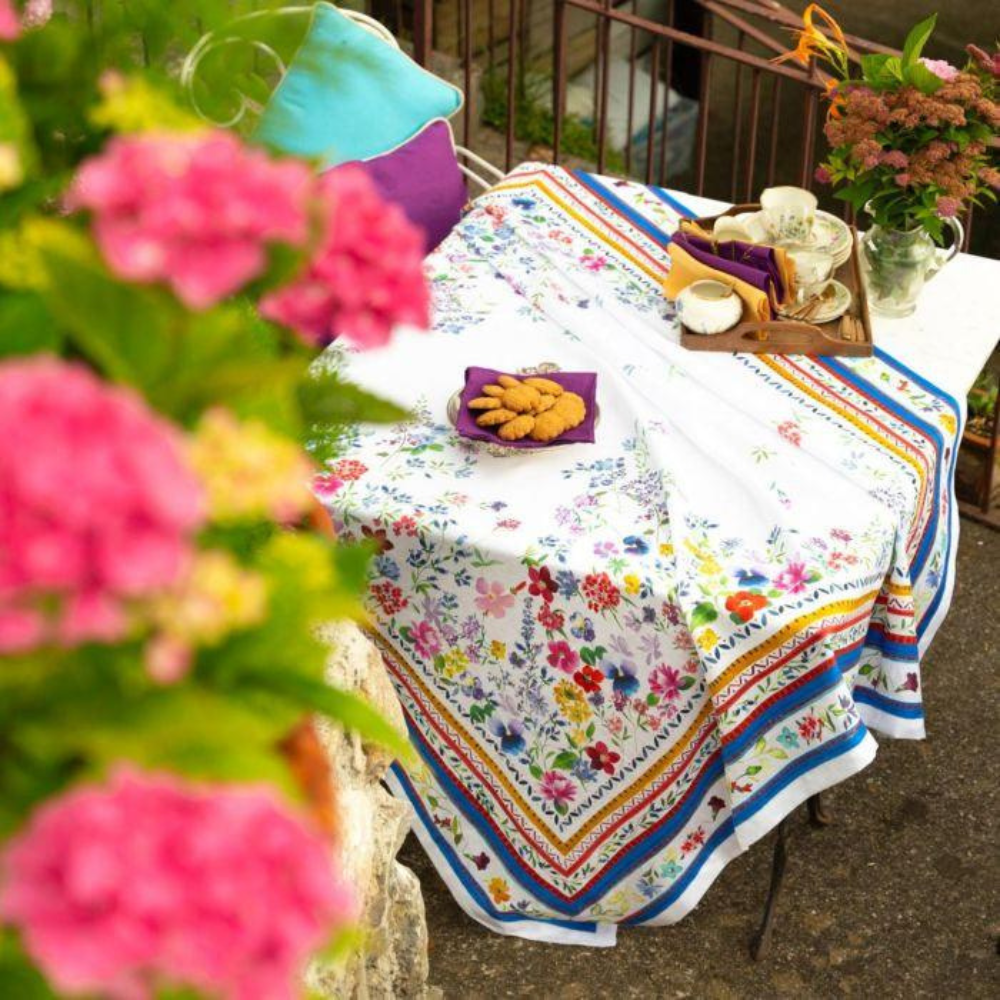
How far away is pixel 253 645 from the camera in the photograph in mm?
646

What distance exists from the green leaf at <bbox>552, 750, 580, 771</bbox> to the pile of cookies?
48 cm

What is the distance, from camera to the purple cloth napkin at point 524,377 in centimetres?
210

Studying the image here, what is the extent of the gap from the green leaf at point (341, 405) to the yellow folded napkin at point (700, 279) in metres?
1.53

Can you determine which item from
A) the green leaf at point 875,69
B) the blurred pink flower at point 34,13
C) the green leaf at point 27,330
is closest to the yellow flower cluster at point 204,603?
the green leaf at point 27,330

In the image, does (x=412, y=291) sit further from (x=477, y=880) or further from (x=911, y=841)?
(x=911, y=841)

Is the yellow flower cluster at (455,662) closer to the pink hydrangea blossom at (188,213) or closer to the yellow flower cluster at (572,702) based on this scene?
the yellow flower cluster at (572,702)

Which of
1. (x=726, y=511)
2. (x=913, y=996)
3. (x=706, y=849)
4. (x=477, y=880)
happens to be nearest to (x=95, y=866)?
(x=726, y=511)

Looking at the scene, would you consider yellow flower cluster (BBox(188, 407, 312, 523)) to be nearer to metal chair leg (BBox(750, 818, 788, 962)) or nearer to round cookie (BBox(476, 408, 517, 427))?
round cookie (BBox(476, 408, 517, 427))

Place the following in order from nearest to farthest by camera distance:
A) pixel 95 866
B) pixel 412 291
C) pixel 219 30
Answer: pixel 95 866 < pixel 412 291 < pixel 219 30

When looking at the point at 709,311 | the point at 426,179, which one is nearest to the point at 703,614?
the point at 709,311

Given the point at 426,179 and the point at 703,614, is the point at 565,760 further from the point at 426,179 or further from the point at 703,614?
the point at 426,179

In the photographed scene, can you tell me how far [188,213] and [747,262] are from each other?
6.63 ft

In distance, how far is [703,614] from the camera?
6.22 ft

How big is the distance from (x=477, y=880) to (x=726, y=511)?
0.81 metres
